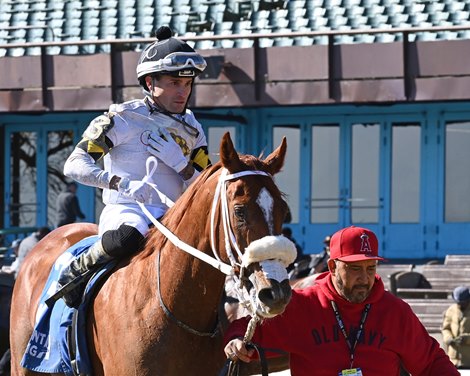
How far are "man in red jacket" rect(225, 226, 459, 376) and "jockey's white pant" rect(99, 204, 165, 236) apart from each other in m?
0.94

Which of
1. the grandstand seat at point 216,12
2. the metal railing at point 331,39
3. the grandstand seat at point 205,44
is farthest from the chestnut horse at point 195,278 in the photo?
the grandstand seat at point 216,12

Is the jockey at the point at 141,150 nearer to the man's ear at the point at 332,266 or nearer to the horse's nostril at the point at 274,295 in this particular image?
the man's ear at the point at 332,266

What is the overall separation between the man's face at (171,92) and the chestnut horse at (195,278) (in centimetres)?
66

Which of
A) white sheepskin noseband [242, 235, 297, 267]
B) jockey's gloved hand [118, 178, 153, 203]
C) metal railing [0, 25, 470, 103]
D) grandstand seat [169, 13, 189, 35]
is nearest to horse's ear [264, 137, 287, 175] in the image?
white sheepskin noseband [242, 235, 297, 267]

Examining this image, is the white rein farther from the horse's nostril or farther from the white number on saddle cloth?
the white number on saddle cloth

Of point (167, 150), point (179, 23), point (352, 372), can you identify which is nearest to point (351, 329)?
point (352, 372)

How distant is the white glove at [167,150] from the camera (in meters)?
6.03

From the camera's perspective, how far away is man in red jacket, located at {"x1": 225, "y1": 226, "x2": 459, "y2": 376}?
16.7ft

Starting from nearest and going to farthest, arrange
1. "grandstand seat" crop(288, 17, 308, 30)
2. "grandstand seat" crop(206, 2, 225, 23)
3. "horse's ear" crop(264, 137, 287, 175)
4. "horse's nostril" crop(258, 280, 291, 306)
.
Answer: "horse's nostril" crop(258, 280, 291, 306), "horse's ear" crop(264, 137, 287, 175), "grandstand seat" crop(288, 17, 308, 30), "grandstand seat" crop(206, 2, 225, 23)

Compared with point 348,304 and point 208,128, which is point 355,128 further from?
point 348,304

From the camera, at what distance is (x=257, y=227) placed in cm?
486

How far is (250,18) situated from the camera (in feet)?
69.3

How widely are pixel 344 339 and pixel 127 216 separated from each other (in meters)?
1.40

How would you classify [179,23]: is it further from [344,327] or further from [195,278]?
[344,327]
